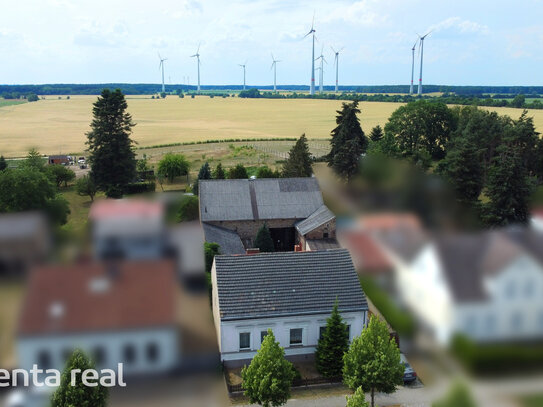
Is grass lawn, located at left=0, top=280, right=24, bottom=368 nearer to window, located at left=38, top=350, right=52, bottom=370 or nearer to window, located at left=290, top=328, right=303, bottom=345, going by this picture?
window, located at left=38, top=350, right=52, bottom=370

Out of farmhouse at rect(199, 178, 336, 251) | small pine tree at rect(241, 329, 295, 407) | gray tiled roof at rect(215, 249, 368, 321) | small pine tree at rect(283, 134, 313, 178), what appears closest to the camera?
small pine tree at rect(241, 329, 295, 407)

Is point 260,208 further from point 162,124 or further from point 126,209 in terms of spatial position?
point 162,124

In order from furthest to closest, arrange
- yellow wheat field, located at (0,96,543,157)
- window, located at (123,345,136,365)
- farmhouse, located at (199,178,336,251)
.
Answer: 1. yellow wheat field, located at (0,96,543,157)
2. farmhouse, located at (199,178,336,251)
3. window, located at (123,345,136,365)

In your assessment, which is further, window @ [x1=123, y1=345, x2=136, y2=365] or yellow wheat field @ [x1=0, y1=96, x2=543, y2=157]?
yellow wheat field @ [x1=0, y1=96, x2=543, y2=157]

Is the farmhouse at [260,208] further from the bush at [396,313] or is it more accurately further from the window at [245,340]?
the bush at [396,313]

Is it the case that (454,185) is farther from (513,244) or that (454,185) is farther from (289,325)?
(289,325)

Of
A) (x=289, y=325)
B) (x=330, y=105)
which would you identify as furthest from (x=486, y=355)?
(x=330, y=105)

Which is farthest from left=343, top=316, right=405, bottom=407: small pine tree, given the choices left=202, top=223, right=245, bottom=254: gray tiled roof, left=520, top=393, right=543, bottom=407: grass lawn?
left=202, top=223, right=245, bottom=254: gray tiled roof
